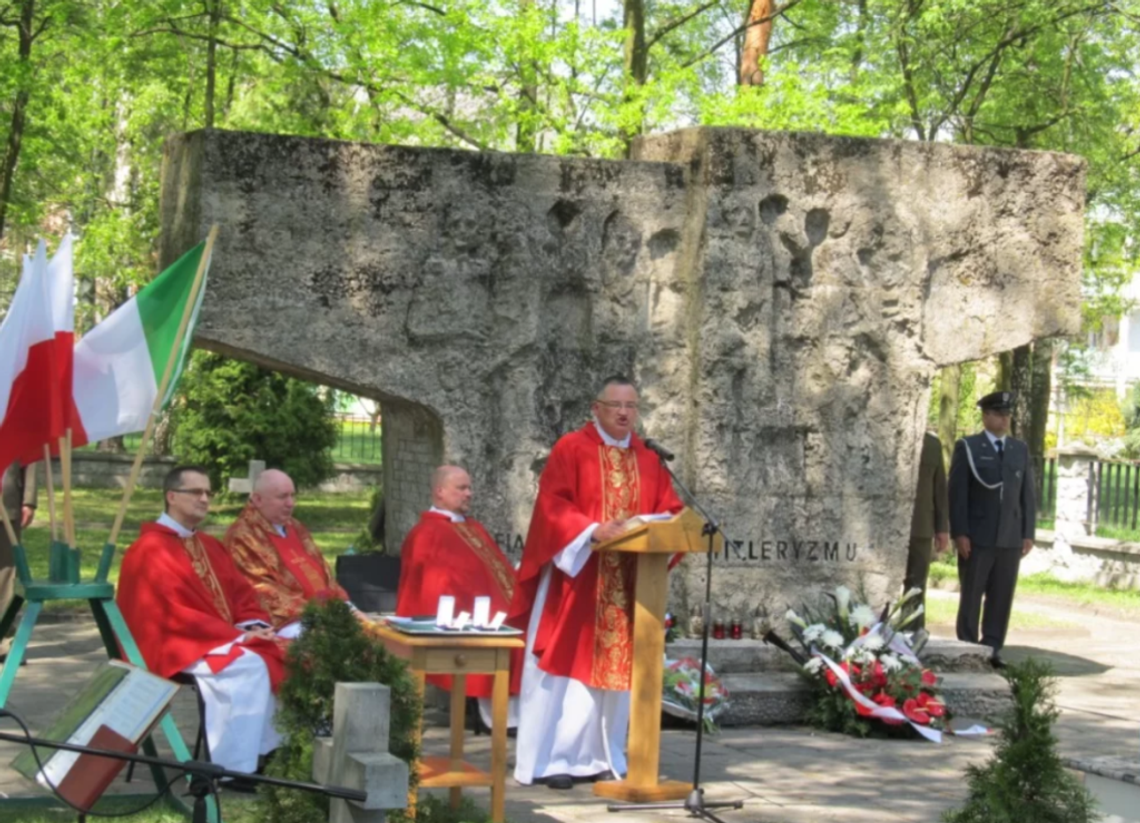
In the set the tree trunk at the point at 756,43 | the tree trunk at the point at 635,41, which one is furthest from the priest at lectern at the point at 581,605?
the tree trunk at the point at 756,43

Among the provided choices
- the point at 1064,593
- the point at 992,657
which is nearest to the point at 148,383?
the point at 992,657

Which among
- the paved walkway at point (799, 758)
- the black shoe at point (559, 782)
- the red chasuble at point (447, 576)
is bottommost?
the black shoe at point (559, 782)

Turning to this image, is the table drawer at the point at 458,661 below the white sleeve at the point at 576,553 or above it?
below

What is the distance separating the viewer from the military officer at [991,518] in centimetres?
1203

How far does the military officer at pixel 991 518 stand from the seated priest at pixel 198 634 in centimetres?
573

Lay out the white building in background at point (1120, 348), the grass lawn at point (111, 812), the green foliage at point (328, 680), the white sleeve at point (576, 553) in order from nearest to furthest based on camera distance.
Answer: the green foliage at point (328, 680) → the grass lawn at point (111, 812) → the white sleeve at point (576, 553) → the white building in background at point (1120, 348)

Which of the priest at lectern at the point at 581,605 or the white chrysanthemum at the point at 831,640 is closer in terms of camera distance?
the priest at lectern at the point at 581,605

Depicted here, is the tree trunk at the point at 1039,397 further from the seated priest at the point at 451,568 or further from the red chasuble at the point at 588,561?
the red chasuble at the point at 588,561

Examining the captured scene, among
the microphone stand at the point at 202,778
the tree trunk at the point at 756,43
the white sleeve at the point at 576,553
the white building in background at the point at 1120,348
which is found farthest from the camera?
the white building in background at the point at 1120,348

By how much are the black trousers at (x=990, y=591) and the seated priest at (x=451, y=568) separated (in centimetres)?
402

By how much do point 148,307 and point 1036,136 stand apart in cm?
1869

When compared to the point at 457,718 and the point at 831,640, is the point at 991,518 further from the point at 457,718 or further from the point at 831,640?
the point at 457,718

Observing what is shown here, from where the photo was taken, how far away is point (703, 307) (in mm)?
10617

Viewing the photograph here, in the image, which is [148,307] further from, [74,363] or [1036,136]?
[1036,136]
